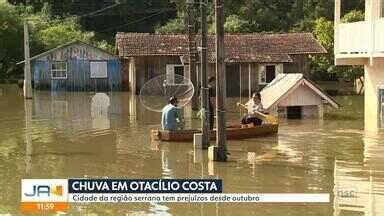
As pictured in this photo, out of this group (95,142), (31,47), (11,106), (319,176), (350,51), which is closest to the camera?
(319,176)

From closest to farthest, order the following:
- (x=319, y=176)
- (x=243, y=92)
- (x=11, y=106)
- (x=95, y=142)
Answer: (x=319, y=176) → (x=95, y=142) → (x=11, y=106) → (x=243, y=92)

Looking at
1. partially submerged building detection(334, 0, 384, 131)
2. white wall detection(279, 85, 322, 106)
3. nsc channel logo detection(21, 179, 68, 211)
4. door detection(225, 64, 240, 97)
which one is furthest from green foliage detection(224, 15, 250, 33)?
nsc channel logo detection(21, 179, 68, 211)

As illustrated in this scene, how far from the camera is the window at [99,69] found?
45.7 meters

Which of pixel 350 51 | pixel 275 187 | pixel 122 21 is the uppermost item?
pixel 122 21

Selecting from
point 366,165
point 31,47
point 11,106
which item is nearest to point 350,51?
point 366,165

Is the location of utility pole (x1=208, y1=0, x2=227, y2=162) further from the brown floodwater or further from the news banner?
the news banner

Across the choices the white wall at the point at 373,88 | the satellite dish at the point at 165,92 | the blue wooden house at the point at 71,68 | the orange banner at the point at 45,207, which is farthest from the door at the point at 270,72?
the orange banner at the point at 45,207

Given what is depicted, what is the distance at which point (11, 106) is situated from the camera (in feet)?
109

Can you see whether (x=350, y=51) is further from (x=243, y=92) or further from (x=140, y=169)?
(x=243, y=92)

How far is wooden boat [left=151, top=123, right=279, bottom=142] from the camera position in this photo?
63.1 feet

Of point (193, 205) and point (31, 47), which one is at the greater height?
point (31, 47)

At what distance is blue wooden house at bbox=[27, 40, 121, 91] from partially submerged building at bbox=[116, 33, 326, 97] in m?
3.51

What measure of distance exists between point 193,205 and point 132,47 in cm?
3103

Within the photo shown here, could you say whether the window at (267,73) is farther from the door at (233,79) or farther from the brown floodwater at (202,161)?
the brown floodwater at (202,161)
